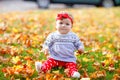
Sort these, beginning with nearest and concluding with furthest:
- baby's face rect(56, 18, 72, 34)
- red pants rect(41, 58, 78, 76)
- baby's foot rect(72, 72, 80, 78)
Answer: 1. baby's foot rect(72, 72, 80, 78)
2. red pants rect(41, 58, 78, 76)
3. baby's face rect(56, 18, 72, 34)

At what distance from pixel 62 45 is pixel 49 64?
1.12ft

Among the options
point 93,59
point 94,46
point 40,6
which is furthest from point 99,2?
point 93,59

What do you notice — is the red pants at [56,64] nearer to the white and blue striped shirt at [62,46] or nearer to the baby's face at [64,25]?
the white and blue striped shirt at [62,46]

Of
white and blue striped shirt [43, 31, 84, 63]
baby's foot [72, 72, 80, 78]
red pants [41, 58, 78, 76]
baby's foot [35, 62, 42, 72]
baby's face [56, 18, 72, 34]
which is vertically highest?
baby's face [56, 18, 72, 34]

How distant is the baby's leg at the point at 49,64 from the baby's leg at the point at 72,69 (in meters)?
0.18

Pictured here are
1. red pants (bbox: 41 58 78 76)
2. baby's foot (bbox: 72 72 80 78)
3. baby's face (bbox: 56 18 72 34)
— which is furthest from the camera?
baby's face (bbox: 56 18 72 34)

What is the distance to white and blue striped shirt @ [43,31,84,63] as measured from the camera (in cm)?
530

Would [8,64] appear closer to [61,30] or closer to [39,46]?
[61,30]

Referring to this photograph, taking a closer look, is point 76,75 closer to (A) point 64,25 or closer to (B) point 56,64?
(B) point 56,64

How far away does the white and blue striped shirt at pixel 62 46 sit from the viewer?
5301 millimetres

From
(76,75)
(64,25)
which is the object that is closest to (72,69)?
(76,75)

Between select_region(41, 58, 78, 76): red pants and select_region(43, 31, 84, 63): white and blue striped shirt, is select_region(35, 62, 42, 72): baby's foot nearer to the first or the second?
select_region(41, 58, 78, 76): red pants

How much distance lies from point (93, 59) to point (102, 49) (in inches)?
39.8

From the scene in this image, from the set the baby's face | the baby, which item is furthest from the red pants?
the baby's face
